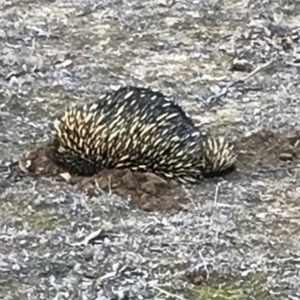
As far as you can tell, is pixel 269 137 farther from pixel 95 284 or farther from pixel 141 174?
pixel 95 284

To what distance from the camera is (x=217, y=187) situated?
5043mm

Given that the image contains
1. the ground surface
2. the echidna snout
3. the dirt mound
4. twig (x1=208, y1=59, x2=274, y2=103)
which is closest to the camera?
the ground surface

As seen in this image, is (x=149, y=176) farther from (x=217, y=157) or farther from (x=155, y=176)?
(x=217, y=157)

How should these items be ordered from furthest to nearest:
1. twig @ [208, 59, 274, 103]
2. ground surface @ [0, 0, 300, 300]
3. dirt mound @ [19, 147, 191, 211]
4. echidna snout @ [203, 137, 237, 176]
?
twig @ [208, 59, 274, 103] → echidna snout @ [203, 137, 237, 176] → dirt mound @ [19, 147, 191, 211] → ground surface @ [0, 0, 300, 300]

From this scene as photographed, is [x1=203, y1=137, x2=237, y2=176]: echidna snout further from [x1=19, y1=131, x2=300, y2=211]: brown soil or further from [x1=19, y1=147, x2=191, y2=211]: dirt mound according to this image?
[x1=19, y1=147, x2=191, y2=211]: dirt mound

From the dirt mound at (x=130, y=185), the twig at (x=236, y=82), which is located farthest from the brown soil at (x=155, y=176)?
the twig at (x=236, y=82)

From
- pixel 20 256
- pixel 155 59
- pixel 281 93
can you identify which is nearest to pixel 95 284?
pixel 20 256

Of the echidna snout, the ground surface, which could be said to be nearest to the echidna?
the echidna snout

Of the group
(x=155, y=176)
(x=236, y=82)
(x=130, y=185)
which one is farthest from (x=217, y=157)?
(x=236, y=82)

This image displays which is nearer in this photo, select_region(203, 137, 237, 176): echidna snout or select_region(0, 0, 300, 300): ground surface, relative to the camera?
select_region(0, 0, 300, 300): ground surface

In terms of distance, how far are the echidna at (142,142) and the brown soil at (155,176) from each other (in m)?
0.10

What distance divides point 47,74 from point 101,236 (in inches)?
98.8

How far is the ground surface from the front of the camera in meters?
4.14

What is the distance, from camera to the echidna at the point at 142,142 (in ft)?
16.8
